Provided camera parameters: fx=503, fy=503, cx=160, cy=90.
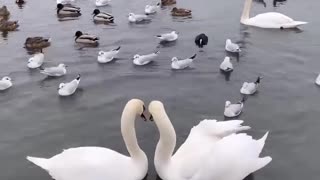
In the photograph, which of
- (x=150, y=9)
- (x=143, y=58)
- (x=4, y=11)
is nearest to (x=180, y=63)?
(x=143, y=58)

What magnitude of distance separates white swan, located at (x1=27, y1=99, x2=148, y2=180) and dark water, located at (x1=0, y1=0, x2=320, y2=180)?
0.77 metres

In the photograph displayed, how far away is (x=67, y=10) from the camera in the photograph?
67.4 feet

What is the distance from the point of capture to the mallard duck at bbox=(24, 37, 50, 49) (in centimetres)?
1703

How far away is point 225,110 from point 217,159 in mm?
3367

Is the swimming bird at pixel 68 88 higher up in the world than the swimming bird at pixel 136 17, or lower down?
lower down

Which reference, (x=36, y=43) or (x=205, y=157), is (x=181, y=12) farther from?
(x=205, y=157)

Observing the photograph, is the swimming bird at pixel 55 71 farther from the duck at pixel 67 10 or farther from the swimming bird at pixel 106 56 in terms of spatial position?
the duck at pixel 67 10

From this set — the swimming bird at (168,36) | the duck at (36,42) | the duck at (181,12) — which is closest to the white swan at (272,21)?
the duck at (181,12)

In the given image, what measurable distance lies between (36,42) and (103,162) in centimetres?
926

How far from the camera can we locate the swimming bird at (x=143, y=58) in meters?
15.0

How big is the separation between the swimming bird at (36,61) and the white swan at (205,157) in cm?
734

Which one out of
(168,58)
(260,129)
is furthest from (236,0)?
(260,129)

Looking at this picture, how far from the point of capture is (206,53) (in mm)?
16016

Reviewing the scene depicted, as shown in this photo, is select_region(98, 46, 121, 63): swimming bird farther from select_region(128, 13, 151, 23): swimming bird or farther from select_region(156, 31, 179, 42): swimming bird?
select_region(128, 13, 151, 23): swimming bird
